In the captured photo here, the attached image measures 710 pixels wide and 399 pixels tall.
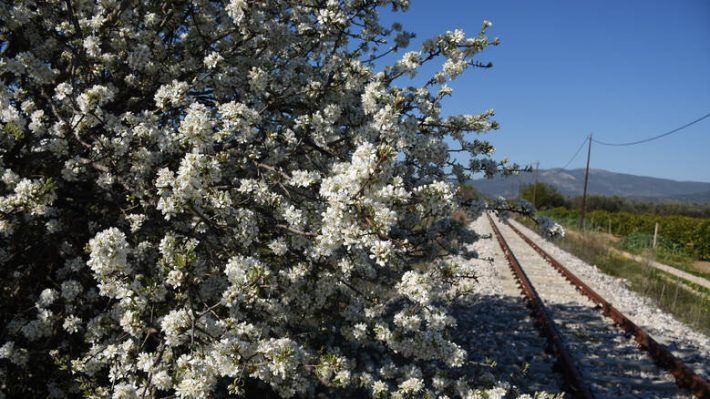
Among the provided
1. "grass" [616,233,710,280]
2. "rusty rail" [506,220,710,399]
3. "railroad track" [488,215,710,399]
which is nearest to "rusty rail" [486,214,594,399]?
"railroad track" [488,215,710,399]

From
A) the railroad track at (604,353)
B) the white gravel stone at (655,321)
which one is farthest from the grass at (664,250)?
the railroad track at (604,353)

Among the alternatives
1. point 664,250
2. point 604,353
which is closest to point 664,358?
point 604,353

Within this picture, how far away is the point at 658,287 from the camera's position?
16000mm

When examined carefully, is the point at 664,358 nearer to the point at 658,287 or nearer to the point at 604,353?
the point at 604,353

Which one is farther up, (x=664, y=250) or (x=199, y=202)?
(x=199, y=202)

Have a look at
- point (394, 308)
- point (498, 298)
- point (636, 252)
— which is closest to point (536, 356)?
point (394, 308)

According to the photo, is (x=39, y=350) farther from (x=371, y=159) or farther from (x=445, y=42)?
(x=445, y=42)

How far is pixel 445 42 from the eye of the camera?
6172 millimetres

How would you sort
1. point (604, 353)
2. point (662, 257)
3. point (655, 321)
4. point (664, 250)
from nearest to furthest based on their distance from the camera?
point (604, 353) → point (655, 321) → point (662, 257) → point (664, 250)

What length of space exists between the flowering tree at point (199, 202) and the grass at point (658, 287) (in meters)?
10.1

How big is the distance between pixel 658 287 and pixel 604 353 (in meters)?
8.67

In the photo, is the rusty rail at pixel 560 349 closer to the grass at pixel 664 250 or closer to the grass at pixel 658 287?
the grass at pixel 658 287

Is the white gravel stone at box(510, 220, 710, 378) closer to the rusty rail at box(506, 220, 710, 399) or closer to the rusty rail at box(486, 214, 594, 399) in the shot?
the rusty rail at box(506, 220, 710, 399)

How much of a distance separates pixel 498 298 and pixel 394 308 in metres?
4.21
